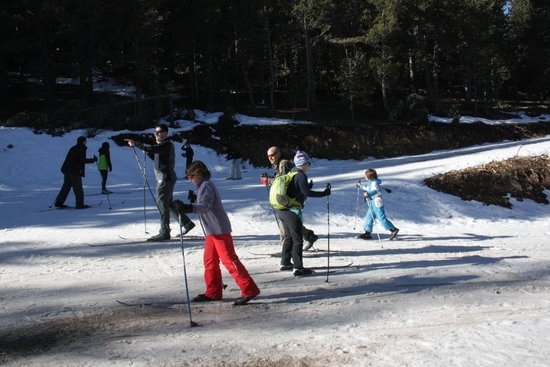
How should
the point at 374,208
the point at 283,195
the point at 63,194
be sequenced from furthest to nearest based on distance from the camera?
1. the point at 63,194
2. the point at 374,208
3. the point at 283,195

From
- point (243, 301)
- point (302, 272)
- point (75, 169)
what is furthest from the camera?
point (75, 169)

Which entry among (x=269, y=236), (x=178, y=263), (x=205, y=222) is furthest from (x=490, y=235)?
(x=205, y=222)

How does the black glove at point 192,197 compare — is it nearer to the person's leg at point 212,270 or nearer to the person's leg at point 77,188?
the person's leg at point 212,270

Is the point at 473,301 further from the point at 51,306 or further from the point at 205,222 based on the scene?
the point at 51,306

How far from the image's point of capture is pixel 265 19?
3331 cm

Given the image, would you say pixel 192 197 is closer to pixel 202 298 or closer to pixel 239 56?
pixel 202 298

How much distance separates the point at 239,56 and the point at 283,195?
28.6 m

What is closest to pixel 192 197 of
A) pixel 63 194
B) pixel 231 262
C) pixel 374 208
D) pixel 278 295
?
pixel 231 262

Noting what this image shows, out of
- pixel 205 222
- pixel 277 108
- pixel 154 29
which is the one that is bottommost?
pixel 205 222

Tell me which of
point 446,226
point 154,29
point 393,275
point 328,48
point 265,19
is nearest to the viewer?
point 393,275

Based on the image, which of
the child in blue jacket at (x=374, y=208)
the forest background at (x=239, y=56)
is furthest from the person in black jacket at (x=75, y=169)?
the forest background at (x=239, y=56)

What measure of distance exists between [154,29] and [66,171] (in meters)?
17.3

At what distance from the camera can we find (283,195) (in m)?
7.05

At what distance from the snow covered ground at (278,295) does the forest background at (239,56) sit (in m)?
18.1
